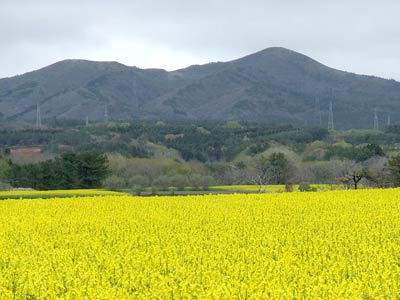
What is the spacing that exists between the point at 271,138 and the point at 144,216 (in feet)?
402

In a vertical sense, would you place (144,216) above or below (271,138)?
below

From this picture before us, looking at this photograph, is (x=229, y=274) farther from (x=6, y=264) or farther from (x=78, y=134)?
(x=78, y=134)

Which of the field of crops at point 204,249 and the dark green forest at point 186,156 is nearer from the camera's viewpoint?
the field of crops at point 204,249

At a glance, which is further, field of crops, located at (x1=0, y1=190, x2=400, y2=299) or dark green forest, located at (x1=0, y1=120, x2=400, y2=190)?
dark green forest, located at (x1=0, y1=120, x2=400, y2=190)

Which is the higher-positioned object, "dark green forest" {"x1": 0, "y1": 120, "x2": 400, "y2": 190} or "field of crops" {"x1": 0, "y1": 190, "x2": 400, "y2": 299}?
"dark green forest" {"x1": 0, "y1": 120, "x2": 400, "y2": 190}

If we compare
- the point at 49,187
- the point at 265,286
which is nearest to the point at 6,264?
the point at 265,286

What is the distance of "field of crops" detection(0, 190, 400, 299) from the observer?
11938 mm

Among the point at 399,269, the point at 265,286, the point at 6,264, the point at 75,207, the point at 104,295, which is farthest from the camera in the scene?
the point at 75,207

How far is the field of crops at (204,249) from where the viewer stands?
470 inches

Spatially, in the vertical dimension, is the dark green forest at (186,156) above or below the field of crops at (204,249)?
above

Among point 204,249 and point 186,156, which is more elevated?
point 186,156

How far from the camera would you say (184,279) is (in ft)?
44.3

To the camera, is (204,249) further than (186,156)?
No

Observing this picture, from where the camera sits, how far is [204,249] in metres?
17.0
